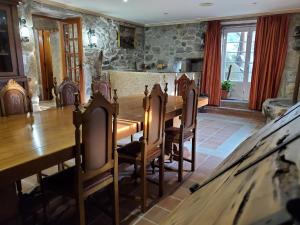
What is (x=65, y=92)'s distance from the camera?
286 centimetres

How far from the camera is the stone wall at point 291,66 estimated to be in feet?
16.8

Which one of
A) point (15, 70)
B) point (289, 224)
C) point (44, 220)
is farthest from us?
point (15, 70)

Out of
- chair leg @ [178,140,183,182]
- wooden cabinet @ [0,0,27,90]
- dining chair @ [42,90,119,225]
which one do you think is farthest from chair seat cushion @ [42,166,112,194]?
wooden cabinet @ [0,0,27,90]

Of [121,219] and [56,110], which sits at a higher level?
[56,110]

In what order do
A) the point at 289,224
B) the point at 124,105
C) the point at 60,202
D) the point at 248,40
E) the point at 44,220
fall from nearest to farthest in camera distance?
1. the point at 289,224
2. the point at 44,220
3. the point at 60,202
4. the point at 124,105
5. the point at 248,40

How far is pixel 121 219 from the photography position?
196 centimetres

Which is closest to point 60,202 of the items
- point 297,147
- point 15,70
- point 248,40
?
point 297,147

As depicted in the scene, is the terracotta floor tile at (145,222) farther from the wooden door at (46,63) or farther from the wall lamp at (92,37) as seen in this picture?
the wooden door at (46,63)

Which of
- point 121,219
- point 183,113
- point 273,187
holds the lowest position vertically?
point 121,219

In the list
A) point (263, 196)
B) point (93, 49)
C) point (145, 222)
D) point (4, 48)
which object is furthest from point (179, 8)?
point (263, 196)

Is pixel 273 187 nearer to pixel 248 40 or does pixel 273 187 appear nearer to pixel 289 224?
pixel 289 224

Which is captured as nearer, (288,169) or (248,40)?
(288,169)

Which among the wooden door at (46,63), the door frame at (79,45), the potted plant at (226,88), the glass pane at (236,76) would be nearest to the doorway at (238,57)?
the glass pane at (236,76)

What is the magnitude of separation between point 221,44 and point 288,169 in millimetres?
6092
